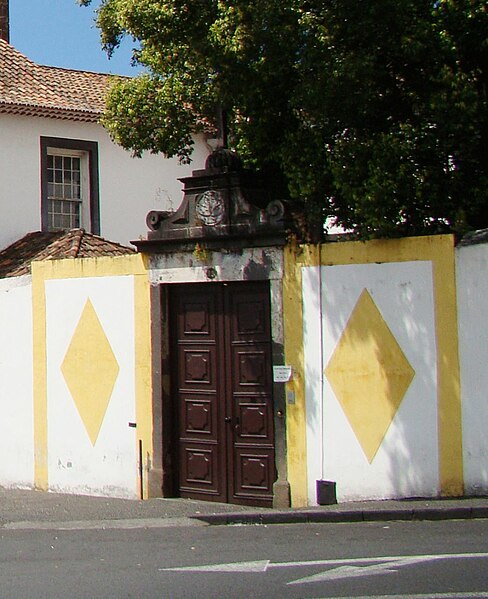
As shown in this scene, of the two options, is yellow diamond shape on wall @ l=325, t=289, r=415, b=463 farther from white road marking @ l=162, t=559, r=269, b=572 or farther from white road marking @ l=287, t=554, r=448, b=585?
white road marking @ l=162, t=559, r=269, b=572

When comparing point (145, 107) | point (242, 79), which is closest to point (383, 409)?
point (242, 79)

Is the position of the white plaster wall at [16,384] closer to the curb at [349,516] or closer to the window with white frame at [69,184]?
the curb at [349,516]

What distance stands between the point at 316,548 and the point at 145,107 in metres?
6.74

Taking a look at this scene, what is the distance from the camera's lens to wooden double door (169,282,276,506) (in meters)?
13.4

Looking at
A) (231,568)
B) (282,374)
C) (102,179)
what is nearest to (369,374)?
(282,374)

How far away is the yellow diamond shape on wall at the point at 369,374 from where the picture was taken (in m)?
12.3

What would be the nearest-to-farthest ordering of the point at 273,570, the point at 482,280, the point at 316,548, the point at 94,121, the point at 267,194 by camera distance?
the point at 273,570 < the point at 316,548 < the point at 482,280 < the point at 267,194 < the point at 94,121

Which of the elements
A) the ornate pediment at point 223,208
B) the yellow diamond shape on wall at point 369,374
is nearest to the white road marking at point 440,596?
the yellow diamond shape on wall at point 369,374

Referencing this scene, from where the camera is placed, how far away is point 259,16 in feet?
39.1

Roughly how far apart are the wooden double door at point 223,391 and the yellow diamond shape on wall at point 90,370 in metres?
1.15

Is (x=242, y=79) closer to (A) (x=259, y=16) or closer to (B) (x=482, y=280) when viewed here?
(A) (x=259, y=16)

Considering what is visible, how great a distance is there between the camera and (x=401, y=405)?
12.3 metres

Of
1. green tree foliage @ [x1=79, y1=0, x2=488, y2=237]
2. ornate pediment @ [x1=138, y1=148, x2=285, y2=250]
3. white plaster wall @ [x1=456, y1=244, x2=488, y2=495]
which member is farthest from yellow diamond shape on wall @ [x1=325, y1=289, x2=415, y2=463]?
ornate pediment @ [x1=138, y1=148, x2=285, y2=250]

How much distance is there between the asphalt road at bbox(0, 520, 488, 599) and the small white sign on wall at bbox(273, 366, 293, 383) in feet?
6.55
